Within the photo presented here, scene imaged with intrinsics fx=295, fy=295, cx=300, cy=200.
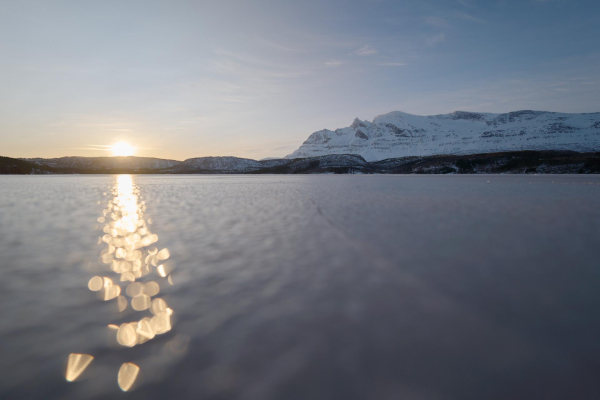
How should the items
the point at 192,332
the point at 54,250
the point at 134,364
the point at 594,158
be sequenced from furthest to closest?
the point at 594,158
the point at 54,250
the point at 192,332
the point at 134,364

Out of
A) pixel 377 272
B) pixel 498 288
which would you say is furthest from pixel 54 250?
pixel 498 288

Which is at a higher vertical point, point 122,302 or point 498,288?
point 122,302

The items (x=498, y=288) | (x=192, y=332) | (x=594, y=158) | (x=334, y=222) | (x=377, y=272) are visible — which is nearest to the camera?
(x=192, y=332)

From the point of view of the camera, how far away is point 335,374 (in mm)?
4129

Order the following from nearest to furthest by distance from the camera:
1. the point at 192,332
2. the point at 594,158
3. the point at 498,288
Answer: the point at 192,332 < the point at 498,288 < the point at 594,158

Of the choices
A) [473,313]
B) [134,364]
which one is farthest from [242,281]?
[473,313]

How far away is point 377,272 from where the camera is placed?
316 inches

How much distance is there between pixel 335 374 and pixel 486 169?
230 metres

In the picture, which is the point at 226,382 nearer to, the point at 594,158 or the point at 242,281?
the point at 242,281

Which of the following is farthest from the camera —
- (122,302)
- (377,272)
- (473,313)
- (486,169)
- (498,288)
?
(486,169)

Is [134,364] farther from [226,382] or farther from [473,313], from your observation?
[473,313]

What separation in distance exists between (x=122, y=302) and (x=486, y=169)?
755 ft

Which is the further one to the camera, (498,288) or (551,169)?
(551,169)

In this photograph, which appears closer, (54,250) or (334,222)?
(54,250)
